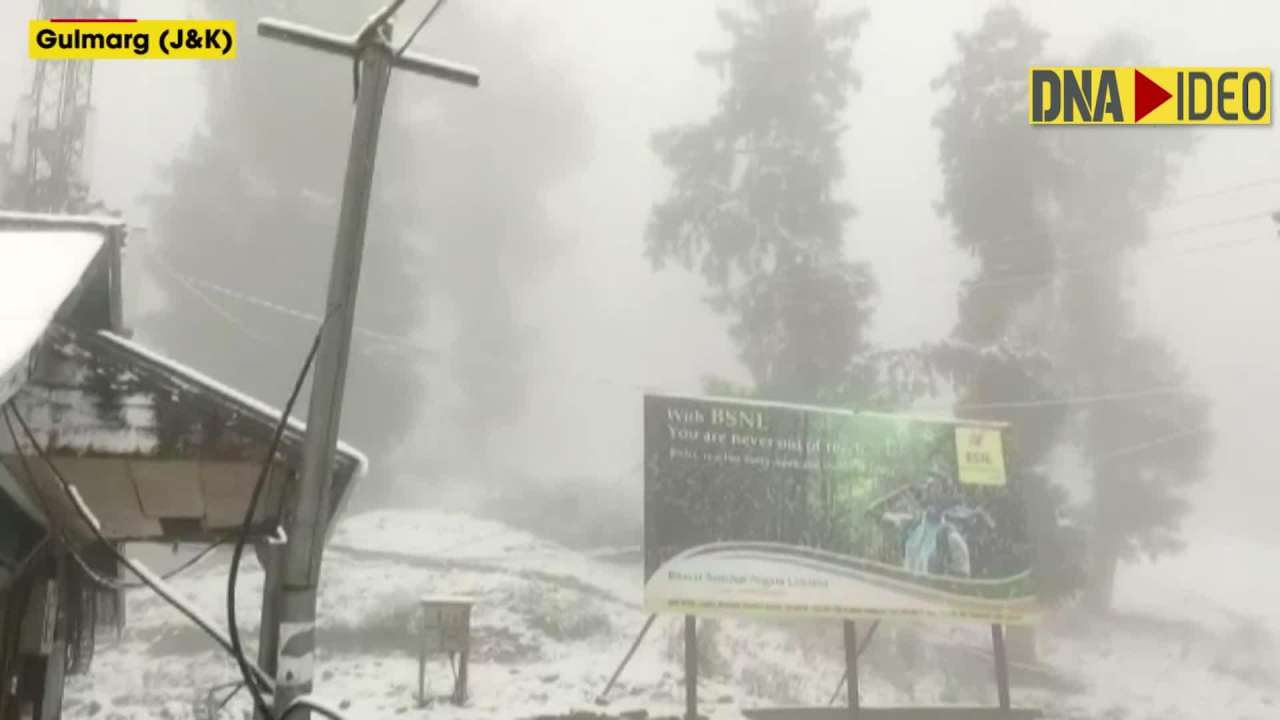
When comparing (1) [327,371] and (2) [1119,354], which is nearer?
(1) [327,371]

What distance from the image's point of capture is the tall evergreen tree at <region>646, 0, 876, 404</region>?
31.8 m

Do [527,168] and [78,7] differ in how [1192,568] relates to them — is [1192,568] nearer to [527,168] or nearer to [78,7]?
[527,168]

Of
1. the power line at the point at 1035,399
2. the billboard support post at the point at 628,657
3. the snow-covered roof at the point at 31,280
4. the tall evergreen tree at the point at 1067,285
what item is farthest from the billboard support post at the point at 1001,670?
the snow-covered roof at the point at 31,280

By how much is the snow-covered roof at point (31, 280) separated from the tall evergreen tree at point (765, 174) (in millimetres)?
26300

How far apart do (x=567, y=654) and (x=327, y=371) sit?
19.2 meters

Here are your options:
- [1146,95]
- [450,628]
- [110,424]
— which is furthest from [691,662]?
[1146,95]

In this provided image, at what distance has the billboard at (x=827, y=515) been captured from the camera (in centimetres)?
1402

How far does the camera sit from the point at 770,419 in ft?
48.9

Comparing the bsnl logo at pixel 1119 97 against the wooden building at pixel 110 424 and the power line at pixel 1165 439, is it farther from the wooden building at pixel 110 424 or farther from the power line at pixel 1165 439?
the wooden building at pixel 110 424

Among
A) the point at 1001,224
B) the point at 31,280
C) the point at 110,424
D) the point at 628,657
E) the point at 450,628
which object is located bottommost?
the point at 628,657

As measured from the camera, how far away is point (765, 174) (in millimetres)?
33062

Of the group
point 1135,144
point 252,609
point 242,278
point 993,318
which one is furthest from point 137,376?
point 1135,144

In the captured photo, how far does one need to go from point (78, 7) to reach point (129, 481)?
90.6ft

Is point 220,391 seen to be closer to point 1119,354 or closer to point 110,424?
point 110,424
